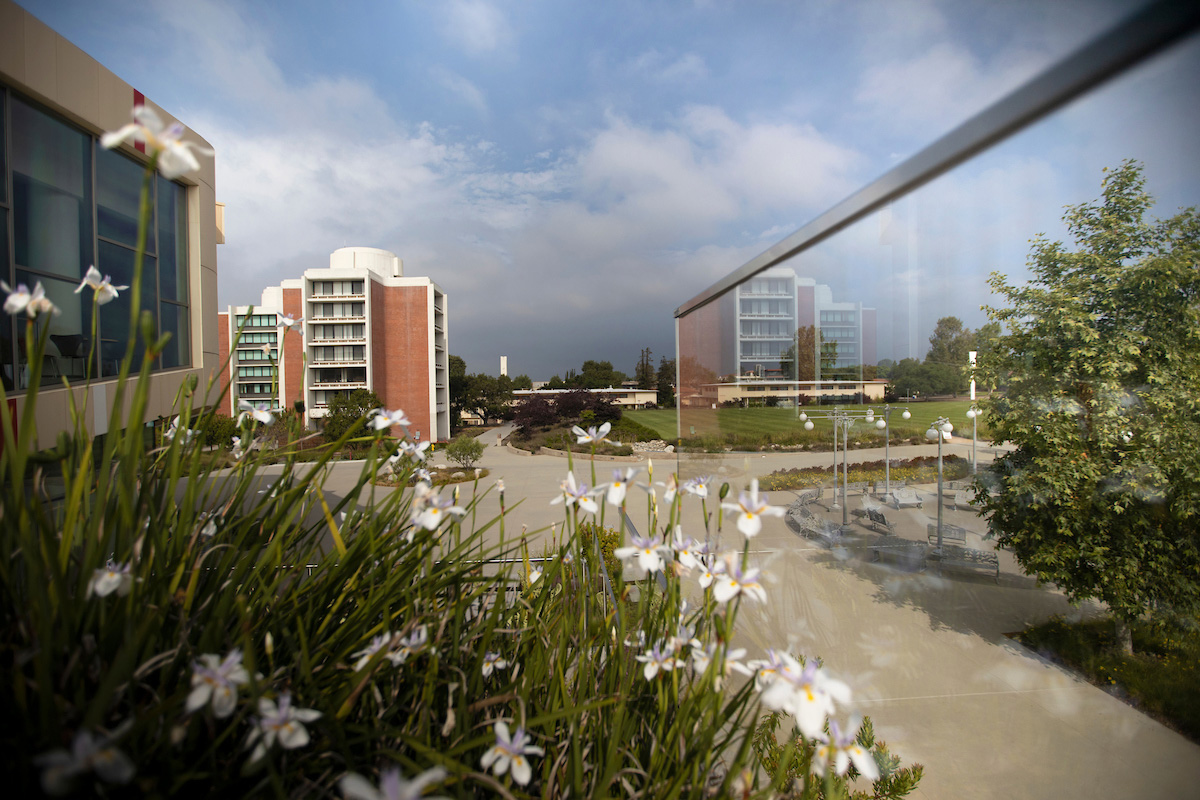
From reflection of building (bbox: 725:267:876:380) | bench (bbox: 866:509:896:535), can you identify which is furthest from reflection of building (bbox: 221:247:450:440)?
bench (bbox: 866:509:896:535)

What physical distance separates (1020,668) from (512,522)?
9152 millimetres

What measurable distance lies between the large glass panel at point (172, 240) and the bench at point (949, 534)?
962cm

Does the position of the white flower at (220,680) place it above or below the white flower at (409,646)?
above

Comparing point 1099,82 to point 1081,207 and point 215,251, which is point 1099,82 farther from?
point 215,251

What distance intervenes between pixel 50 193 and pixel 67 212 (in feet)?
0.74

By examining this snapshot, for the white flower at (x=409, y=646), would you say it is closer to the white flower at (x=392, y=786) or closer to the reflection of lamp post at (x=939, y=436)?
the white flower at (x=392, y=786)

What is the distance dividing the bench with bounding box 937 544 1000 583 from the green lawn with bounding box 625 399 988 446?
374 mm

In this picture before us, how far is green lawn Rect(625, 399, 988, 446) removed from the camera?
5.20 ft

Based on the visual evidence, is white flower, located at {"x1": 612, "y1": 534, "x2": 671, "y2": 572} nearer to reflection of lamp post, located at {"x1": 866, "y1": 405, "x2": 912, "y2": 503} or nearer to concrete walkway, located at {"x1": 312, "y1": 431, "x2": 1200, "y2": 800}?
concrete walkway, located at {"x1": 312, "y1": 431, "x2": 1200, "y2": 800}

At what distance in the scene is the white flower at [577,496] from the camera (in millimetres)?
951

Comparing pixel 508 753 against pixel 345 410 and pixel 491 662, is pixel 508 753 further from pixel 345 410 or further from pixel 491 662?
pixel 345 410

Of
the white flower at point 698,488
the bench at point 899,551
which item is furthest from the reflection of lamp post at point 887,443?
the white flower at point 698,488

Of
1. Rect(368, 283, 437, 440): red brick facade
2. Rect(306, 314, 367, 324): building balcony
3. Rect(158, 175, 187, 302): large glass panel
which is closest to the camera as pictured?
Rect(158, 175, 187, 302): large glass panel

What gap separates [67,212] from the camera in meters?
5.53
